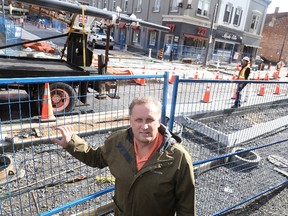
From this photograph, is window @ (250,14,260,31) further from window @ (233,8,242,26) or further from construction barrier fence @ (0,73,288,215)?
construction barrier fence @ (0,73,288,215)

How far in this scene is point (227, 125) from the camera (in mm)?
6766

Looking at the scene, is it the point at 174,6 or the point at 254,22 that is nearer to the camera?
the point at 174,6

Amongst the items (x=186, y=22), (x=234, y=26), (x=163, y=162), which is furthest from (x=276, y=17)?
(x=163, y=162)

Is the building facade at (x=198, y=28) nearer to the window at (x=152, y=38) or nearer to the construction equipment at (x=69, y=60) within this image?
the window at (x=152, y=38)

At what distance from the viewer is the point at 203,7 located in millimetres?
27469

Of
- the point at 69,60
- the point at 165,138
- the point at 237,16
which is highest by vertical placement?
the point at 237,16

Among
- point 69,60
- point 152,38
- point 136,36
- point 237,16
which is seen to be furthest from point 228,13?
point 69,60

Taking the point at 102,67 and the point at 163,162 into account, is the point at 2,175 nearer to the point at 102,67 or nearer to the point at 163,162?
the point at 163,162

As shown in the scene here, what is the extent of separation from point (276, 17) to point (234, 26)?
18.2 m

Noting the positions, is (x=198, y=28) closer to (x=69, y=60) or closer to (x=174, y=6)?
(x=174, y=6)

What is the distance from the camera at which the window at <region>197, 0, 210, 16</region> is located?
27.0 m

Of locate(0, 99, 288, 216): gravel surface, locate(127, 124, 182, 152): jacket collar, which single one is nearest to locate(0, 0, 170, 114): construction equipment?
locate(0, 99, 288, 216): gravel surface

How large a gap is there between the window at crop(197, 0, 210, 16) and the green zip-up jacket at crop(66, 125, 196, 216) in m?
28.0

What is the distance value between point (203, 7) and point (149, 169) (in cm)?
2896
